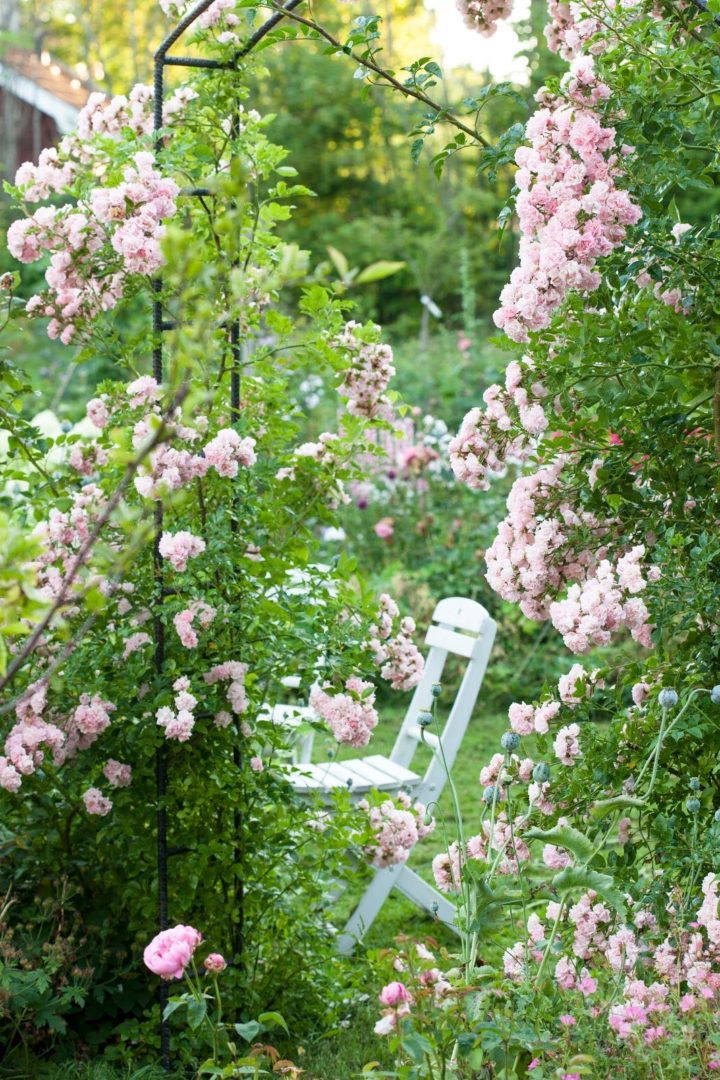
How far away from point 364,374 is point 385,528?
3592 millimetres

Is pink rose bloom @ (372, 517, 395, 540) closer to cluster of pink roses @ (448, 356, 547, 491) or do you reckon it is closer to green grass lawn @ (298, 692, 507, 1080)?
green grass lawn @ (298, 692, 507, 1080)

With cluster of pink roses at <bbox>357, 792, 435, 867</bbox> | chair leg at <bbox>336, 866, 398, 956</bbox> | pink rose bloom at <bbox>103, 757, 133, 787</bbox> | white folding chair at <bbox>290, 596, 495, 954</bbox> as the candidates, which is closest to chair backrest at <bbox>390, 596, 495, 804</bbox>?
white folding chair at <bbox>290, 596, 495, 954</bbox>

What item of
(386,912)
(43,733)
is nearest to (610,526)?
(43,733)

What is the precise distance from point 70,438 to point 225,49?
0.94 meters

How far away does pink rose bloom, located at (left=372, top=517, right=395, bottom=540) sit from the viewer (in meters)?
6.68

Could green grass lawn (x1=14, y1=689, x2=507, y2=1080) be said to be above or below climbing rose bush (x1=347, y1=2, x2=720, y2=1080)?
below

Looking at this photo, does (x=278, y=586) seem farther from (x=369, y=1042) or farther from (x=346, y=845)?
(x=369, y=1042)

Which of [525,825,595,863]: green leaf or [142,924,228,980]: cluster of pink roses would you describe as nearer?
[142,924,228,980]: cluster of pink roses

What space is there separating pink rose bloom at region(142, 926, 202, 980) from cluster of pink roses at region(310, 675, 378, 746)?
3.41ft

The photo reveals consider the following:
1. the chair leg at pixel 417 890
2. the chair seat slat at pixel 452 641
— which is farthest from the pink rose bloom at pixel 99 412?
the chair leg at pixel 417 890

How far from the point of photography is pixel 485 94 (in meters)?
2.62

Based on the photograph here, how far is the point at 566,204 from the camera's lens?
231 cm

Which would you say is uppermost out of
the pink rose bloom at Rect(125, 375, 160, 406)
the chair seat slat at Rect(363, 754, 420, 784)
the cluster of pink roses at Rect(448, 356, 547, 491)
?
the cluster of pink roses at Rect(448, 356, 547, 491)

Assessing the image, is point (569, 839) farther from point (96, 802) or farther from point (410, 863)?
point (410, 863)
